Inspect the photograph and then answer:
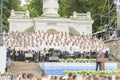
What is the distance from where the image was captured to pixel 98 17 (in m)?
64.1

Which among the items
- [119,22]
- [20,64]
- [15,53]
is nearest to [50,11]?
[119,22]

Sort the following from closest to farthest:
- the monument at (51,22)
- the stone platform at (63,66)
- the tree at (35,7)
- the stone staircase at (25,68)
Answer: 1. the stone platform at (63,66)
2. the stone staircase at (25,68)
3. the monument at (51,22)
4. the tree at (35,7)

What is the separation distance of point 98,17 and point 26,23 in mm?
12969

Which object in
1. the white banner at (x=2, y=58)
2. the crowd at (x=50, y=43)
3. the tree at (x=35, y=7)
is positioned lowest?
the white banner at (x=2, y=58)

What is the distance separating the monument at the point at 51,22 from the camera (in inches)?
2013

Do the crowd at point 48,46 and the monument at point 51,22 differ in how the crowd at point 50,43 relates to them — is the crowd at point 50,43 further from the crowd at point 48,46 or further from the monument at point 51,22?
the monument at point 51,22

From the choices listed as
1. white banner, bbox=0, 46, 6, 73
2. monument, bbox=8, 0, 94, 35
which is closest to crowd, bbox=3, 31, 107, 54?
white banner, bbox=0, 46, 6, 73

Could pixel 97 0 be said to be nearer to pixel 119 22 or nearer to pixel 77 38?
pixel 119 22

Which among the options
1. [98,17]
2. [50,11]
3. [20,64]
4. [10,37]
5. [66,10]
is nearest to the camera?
[20,64]

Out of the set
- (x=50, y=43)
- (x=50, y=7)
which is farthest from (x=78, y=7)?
(x=50, y=43)

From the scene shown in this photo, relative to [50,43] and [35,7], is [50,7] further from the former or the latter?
[35,7]

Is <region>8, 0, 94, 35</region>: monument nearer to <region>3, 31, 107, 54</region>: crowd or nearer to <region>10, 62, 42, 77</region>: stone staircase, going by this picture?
<region>3, 31, 107, 54</region>: crowd

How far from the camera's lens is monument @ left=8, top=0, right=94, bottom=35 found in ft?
168

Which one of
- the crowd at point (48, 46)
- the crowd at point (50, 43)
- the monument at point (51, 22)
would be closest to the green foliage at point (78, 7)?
the monument at point (51, 22)
